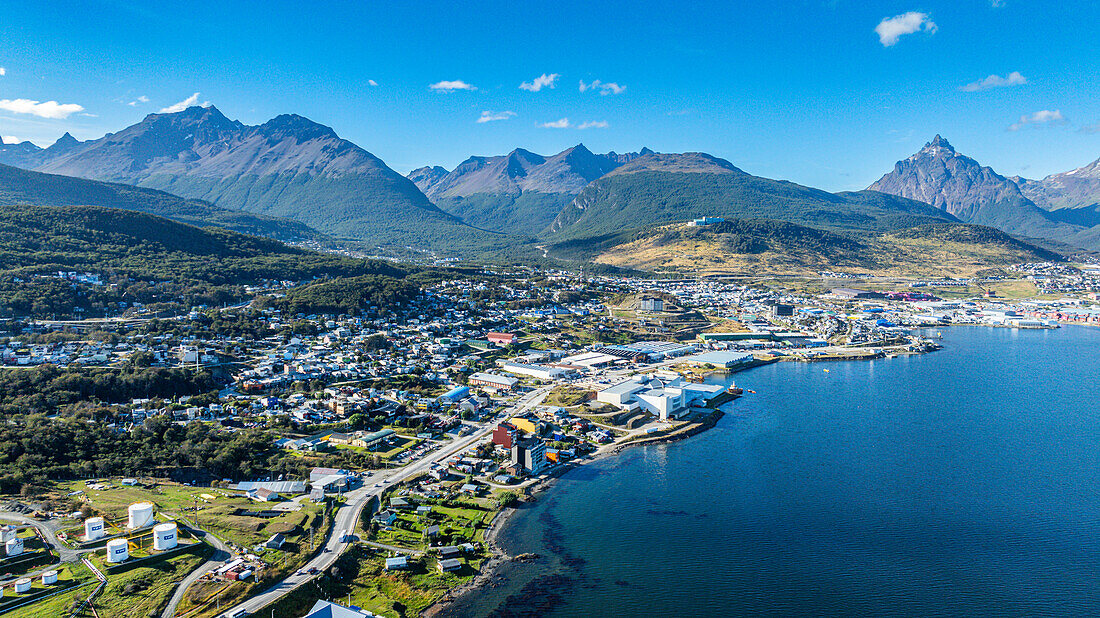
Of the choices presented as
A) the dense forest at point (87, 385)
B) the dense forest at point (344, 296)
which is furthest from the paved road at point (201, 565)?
the dense forest at point (344, 296)

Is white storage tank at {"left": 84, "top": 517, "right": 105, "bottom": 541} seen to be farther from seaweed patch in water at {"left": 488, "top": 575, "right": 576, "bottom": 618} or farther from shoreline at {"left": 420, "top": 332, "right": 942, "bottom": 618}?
seaweed patch in water at {"left": 488, "top": 575, "right": 576, "bottom": 618}

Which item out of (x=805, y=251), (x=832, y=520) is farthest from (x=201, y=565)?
(x=805, y=251)

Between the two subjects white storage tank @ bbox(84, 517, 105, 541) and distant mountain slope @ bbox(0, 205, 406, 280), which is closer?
white storage tank @ bbox(84, 517, 105, 541)

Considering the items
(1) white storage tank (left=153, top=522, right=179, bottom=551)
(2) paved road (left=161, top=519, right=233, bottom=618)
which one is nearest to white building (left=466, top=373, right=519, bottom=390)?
(2) paved road (left=161, top=519, right=233, bottom=618)

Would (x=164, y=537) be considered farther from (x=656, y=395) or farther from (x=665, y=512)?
(x=656, y=395)

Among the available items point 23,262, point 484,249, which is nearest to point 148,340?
point 23,262

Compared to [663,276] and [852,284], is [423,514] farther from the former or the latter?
[852,284]
